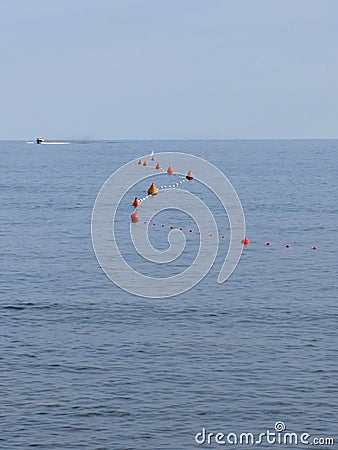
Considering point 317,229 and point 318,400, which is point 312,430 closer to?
point 318,400

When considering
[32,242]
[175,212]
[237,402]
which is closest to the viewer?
[237,402]

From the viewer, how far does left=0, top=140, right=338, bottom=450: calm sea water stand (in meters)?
35.1

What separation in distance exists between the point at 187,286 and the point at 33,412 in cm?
2507

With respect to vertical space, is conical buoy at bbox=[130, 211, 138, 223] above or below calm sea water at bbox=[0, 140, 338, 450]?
above

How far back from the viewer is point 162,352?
144 feet

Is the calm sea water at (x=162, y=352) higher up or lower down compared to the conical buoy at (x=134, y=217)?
lower down

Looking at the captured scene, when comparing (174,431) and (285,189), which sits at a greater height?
(285,189)

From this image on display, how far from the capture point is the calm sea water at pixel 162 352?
3506cm

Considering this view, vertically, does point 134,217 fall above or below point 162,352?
above

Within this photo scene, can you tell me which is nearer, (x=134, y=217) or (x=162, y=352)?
(x=162, y=352)

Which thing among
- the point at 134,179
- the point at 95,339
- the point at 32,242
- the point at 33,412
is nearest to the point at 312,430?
the point at 33,412

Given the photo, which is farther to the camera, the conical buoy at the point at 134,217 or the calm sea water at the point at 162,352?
the conical buoy at the point at 134,217

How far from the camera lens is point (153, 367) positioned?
4141 cm

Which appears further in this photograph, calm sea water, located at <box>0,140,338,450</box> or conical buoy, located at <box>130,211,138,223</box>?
conical buoy, located at <box>130,211,138,223</box>
